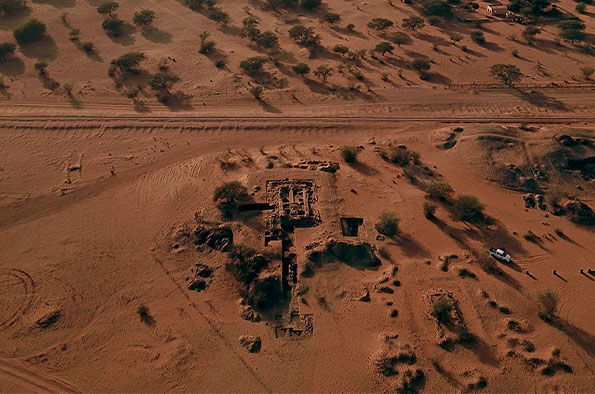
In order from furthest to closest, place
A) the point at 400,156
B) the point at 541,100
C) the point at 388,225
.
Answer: the point at 541,100
the point at 400,156
the point at 388,225

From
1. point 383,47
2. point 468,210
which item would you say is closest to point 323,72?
point 383,47

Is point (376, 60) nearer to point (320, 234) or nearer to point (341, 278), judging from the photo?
point (320, 234)

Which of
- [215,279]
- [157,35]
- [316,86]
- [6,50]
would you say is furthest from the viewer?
[157,35]

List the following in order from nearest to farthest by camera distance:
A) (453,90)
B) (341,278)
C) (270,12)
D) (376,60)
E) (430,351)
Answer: (430,351), (341,278), (453,90), (376,60), (270,12)

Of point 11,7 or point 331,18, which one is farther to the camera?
point 11,7

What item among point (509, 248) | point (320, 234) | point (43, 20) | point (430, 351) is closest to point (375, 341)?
point (430, 351)

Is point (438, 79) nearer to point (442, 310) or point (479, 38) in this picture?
point (479, 38)

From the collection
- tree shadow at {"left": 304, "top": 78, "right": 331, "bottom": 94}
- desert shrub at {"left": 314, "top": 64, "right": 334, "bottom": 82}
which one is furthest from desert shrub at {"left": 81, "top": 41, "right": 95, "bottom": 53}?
desert shrub at {"left": 314, "top": 64, "right": 334, "bottom": 82}

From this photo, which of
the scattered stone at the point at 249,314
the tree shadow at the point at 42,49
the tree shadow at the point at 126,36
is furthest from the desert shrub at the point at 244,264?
the tree shadow at the point at 42,49
